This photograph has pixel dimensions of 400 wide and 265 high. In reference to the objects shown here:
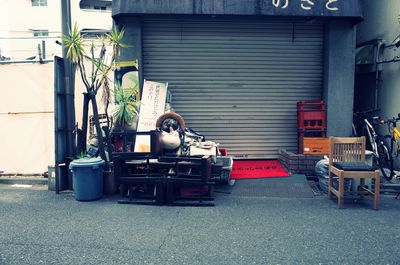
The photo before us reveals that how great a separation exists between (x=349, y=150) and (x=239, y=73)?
365 centimetres

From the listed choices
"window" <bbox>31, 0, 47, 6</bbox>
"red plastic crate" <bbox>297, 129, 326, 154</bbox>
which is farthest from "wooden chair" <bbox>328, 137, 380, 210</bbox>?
"window" <bbox>31, 0, 47, 6</bbox>

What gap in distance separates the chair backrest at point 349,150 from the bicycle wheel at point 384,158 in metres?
1.60

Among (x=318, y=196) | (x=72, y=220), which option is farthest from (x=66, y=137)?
(x=318, y=196)

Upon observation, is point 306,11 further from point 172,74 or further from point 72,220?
point 72,220

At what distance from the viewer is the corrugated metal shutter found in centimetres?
936

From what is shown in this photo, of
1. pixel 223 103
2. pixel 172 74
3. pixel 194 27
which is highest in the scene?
pixel 194 27

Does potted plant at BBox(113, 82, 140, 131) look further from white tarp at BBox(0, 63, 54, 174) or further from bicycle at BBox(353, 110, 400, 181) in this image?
bicycle at BBox(353, 110, 400, 181)

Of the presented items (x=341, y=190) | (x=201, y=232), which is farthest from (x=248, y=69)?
(x=201, y=232)

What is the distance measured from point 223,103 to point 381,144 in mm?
3965

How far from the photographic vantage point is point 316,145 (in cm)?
839

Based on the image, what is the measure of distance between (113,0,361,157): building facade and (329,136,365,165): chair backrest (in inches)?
90.5

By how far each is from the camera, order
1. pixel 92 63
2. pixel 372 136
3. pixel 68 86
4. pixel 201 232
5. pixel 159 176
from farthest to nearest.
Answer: pixel 372 136 < pixel 68 86 < pixel 92 63 < pixel 159 176 < pixel 201 232

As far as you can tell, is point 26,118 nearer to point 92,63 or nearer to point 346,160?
point 92,63

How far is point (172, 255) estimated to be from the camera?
440 centimetres
